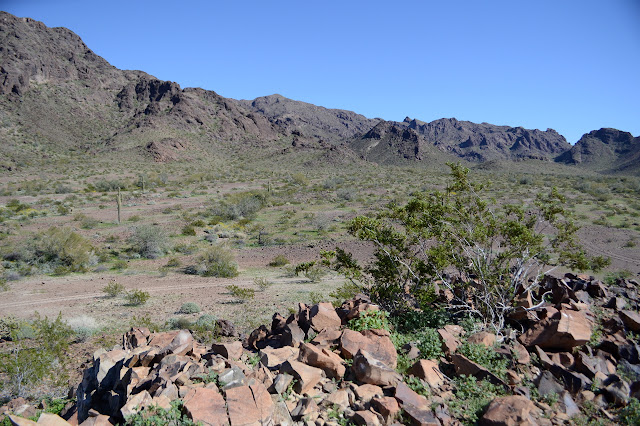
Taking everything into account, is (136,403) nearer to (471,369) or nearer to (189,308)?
(471,369)

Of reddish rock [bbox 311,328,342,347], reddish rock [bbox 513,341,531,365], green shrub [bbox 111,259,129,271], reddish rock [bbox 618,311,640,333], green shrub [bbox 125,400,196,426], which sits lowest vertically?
green shrub [bbox 111,259,129,271]

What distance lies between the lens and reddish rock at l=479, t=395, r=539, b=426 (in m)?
4.14

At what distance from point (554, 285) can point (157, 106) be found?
95.4 metres

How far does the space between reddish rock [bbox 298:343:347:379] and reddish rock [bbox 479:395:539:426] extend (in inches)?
77.1

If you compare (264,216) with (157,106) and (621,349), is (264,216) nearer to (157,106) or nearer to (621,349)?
(621,349)

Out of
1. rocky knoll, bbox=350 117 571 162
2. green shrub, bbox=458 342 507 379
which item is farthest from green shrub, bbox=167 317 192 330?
rocky knoll, bbox=350 117 571 162

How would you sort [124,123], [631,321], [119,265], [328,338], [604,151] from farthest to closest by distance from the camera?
1. [604,151]
2. [124,123]
3. [119,265]
4. [631,321]
5. [328,338]

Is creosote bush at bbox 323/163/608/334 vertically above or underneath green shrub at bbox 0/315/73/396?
above

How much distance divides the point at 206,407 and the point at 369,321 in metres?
3.52

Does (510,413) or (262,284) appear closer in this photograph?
(510,413)

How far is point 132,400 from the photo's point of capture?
4461mm

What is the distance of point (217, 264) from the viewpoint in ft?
51.4

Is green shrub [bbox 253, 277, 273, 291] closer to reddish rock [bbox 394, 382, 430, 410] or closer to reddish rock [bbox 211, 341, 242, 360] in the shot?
reddish rock [bbox 211, 341, 242, 360]

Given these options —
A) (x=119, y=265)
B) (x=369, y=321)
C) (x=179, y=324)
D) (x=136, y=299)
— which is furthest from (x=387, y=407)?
(x=119, y=265)
